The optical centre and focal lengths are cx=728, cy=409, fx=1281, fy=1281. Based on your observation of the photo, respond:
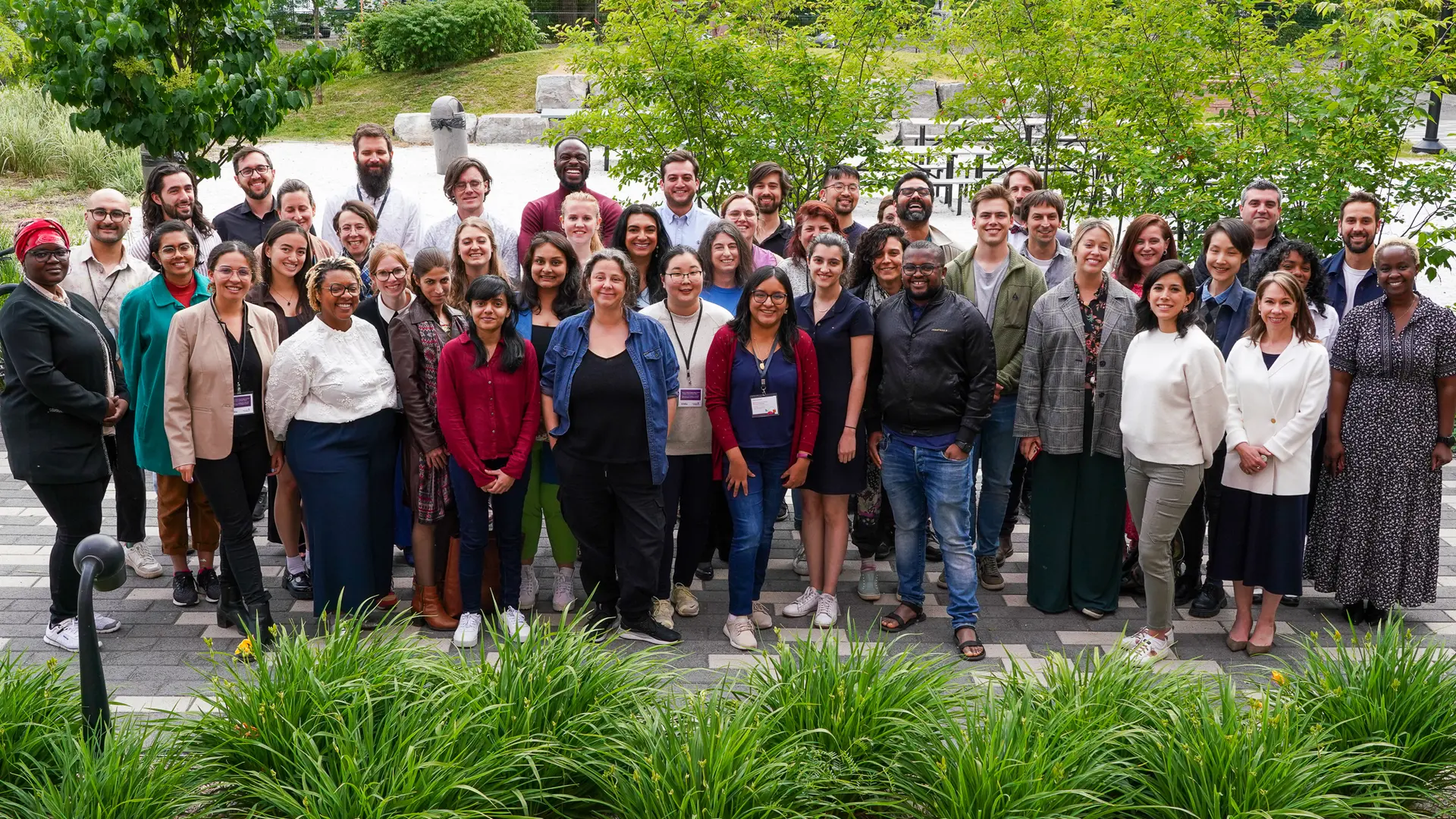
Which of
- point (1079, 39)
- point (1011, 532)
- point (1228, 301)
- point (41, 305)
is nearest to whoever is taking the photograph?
point (41, 305)

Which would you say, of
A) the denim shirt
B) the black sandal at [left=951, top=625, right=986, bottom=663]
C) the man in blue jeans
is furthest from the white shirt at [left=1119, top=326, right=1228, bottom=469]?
the denim shirt

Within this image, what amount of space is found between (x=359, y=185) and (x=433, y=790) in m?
4.98

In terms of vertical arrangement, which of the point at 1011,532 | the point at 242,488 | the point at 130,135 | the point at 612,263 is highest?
the point at 130,135

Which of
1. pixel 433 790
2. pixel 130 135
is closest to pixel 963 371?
pixel 433 790

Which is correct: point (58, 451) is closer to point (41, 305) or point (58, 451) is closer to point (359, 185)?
point (41, 305)

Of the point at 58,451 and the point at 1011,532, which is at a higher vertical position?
the point at 58,451

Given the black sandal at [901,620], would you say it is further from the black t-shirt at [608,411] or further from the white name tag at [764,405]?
the black t-shirt at [608,411]

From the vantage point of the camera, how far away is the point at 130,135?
891 centimetres

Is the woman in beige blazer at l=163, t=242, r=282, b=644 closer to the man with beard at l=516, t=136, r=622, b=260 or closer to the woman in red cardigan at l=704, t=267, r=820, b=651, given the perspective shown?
the woman in red cardigan at l=704, t=267, r=820, b=651

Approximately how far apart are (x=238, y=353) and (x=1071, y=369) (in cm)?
385

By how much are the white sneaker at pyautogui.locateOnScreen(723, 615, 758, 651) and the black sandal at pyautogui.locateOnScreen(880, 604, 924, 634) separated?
0.64 metres

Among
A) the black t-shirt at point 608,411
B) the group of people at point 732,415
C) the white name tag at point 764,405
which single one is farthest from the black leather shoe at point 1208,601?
the black t-shirt at point 608,411

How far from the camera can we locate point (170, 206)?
7.24 meters

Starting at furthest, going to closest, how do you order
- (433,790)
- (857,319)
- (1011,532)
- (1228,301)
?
(1011,532), (1228,301), (857,319), (433,790)
